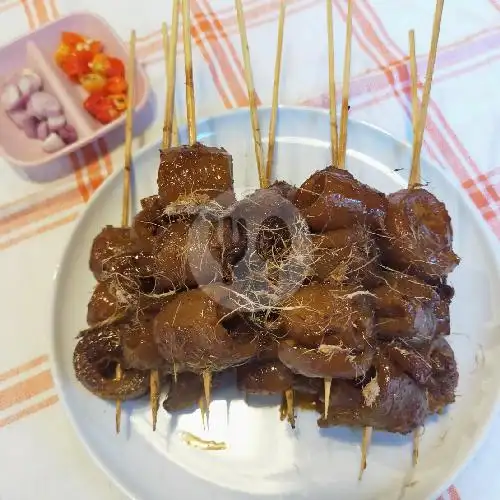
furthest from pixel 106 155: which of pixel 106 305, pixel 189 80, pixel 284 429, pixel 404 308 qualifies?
pixel 404 308

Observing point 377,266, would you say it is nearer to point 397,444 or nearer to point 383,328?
point 383,328

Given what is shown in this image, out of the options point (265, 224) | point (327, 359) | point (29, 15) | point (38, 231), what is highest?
point (29, 15)

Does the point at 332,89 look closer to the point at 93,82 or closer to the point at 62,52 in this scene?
the point at 93,82

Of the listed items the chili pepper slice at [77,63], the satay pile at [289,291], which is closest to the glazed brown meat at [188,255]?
the satay pile at [289,291]

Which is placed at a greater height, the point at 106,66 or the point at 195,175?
the point at 106,66

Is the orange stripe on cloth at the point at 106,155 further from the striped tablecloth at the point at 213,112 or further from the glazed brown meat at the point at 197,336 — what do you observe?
the glazed brown meat at the point at 197,336

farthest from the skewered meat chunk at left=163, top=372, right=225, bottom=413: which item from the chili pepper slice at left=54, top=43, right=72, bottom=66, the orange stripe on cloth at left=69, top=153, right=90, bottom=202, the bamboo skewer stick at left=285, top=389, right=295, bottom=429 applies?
the chili pepper slice at left=54, top=43, right=72, bottom=66

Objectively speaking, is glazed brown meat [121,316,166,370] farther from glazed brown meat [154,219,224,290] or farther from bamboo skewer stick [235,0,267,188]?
bamboo skewer stick [235,0,267,188]
